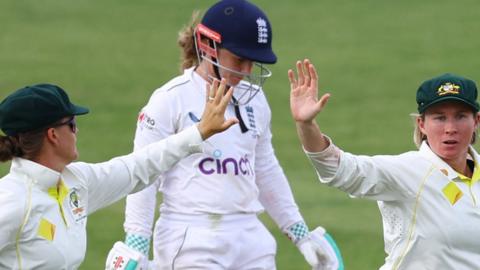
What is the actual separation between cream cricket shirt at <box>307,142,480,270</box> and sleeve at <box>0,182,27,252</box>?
1.46 metres

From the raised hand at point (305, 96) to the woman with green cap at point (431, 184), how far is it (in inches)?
0.6

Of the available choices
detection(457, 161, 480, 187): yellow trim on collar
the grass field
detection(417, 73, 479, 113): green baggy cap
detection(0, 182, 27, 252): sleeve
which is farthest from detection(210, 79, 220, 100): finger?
the grass field

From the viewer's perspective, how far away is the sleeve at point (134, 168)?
6820mm

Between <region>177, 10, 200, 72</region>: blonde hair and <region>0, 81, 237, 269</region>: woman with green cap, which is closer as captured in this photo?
<region>0, 81, 237, 269</region>: woman with green cap

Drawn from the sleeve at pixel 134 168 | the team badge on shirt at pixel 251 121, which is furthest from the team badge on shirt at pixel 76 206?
the team badge on shirt at pixel 251 121

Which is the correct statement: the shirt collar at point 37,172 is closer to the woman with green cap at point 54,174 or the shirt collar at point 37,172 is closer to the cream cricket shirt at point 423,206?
the woman with green cap at point 54,174

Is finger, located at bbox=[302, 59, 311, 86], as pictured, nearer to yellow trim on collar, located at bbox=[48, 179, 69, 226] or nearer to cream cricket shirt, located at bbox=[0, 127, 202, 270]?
cream cricket shirt, located at bbox=[0, 127, 202, 270]

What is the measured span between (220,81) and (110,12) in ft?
42.5

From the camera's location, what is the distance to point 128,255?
739 cm

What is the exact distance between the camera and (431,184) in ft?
22.7

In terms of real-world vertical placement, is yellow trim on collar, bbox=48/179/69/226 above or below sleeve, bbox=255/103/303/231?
above

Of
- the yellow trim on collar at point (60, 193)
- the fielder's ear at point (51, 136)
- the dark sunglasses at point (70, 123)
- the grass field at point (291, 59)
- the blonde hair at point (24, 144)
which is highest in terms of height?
the dark sunglasses at point (70, 123)

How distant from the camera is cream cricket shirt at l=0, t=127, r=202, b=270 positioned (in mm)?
6285

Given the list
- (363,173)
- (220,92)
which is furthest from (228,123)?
(363,173)
